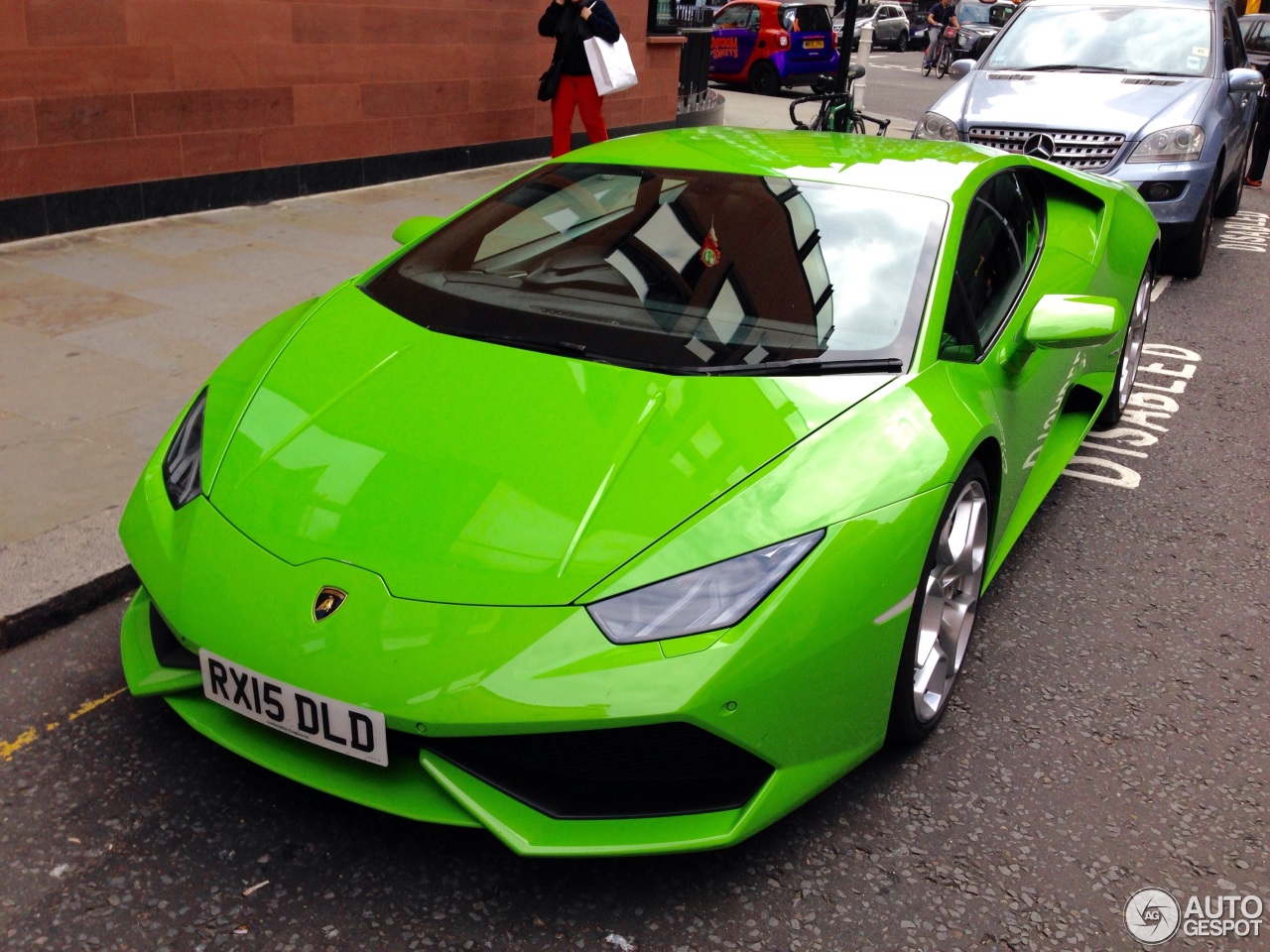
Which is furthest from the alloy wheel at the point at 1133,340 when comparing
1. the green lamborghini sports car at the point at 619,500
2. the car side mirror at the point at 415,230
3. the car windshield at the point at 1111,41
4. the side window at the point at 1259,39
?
the side window at the point at 1259,39

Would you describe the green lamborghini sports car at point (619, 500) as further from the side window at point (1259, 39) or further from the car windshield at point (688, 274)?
the side window at point (1259, 39)

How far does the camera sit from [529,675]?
2.22 m

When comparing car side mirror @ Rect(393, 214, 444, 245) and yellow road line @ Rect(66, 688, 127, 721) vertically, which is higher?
car side mirror @ Rect(393, 214, 444, 245)

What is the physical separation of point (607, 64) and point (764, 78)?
1297 centimetres

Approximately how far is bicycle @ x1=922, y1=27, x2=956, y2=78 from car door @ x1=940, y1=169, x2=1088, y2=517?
2663cm

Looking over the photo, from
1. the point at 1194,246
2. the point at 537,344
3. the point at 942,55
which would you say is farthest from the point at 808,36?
the point at 537,344

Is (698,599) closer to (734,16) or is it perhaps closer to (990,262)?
(990,262)

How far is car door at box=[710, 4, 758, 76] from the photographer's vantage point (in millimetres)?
21469

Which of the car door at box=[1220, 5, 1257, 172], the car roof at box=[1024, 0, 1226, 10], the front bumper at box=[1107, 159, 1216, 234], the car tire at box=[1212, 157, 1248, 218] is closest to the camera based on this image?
the front bumper at box=[1107, 159, 1216, 234]

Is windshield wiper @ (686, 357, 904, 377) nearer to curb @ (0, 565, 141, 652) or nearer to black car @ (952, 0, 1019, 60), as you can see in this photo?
curb @ (0, 565, 141, 652)

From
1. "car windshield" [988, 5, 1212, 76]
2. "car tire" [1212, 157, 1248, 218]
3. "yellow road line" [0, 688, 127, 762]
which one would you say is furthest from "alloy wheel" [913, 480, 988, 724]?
"car tire" [1212, 157, 1248, 218]

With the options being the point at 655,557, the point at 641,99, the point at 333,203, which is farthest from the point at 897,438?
the point at 641,99

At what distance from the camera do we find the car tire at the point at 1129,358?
527 cm

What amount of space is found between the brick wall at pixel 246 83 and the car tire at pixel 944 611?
20.1 ft
